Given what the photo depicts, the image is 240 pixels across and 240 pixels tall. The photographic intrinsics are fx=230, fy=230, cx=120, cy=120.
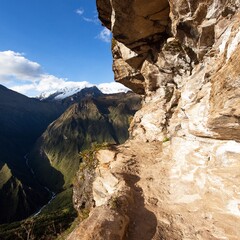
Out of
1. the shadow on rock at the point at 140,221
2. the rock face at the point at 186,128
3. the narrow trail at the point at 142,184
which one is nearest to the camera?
the shadow on rock at the point at 140,221

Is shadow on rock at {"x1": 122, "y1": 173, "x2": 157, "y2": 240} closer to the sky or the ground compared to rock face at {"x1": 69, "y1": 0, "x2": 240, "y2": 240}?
closer to the ground

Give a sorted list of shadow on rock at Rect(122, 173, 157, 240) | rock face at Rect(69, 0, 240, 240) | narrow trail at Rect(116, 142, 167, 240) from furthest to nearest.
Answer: rock face at Rect(69, 0, 240, 240) → narrow trail at Rect(116, 142, 167, 240) → shadow on rock at Rect(122, 173, 157, 240)

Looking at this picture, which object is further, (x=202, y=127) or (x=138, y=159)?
(x=138, y=159)

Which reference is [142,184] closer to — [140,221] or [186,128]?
[140,221]

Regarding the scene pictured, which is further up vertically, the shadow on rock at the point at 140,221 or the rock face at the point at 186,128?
the rock face at the point at 186,128

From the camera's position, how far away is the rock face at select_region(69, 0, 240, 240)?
40.9ft

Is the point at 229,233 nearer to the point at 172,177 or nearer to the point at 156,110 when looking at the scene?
the point at 172,177

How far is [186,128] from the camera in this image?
18.7 m

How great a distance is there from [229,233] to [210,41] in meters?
14.9

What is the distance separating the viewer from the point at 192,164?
1614cm

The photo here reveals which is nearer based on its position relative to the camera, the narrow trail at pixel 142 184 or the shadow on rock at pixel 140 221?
the shadow on rock at pixel 140 221

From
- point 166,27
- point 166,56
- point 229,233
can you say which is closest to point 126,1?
point 166,27

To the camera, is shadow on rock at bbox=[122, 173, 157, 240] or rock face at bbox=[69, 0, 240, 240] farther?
rock face at bbox=[69, 0, 240, 240]

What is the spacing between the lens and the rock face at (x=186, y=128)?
491 inches
